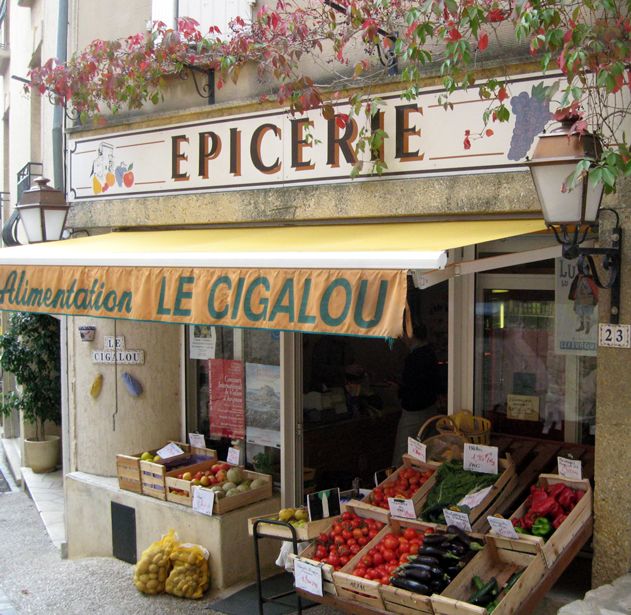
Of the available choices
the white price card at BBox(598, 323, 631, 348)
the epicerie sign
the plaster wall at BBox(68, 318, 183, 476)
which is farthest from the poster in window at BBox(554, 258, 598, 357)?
the epicerie sign

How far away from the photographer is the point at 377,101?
226 inches

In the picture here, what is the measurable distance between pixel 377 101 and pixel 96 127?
356cm

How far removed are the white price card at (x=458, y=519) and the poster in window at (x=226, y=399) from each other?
290cm

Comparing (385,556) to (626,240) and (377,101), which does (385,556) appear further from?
(377,101)

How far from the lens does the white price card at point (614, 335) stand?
192 inches

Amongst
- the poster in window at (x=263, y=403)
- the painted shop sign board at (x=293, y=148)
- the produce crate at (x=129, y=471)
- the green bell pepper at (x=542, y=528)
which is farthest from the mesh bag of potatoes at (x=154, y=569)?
the green bell pepper at (x=542, y=528)

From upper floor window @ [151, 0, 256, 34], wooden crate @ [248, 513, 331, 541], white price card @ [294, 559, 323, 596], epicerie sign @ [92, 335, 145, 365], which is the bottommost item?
white price card @ [294, 559, 323, 596]

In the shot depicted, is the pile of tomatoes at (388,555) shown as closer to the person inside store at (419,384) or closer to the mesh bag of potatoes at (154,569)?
the person inside store at (419,384)

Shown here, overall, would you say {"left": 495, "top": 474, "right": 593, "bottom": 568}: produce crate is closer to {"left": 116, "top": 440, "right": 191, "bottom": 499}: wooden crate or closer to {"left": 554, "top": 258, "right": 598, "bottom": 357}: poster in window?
{"left": 554, "top": 258, "right": 598, "bottom": 357}: poster in window

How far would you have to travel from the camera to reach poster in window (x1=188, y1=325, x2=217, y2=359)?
7850mm

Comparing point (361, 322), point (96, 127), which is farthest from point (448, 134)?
point (96, 127)

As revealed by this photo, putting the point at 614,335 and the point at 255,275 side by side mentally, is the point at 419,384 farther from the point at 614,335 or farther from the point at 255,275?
the point at 255,275

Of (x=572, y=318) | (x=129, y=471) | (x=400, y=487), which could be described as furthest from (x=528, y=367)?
(x=129, y=471)

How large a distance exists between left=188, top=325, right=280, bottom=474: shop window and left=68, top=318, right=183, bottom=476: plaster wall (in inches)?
8.5
